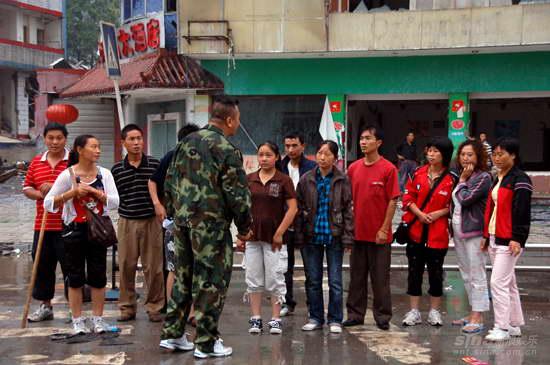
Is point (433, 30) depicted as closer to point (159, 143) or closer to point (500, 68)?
point (500, 68)

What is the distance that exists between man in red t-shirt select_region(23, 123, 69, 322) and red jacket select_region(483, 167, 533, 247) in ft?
13.7

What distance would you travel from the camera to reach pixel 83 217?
21.8 ft

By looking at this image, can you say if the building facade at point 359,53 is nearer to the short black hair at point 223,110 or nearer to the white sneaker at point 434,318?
the white sneaker at point 434,318

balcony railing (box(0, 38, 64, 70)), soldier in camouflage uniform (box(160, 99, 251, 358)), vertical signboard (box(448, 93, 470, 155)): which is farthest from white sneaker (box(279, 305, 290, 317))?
balcony railing (box(0, 38, 64, 70))

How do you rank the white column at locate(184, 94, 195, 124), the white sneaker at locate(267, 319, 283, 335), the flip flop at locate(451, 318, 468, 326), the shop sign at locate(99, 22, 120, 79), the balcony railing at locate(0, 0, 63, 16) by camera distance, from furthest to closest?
the balcony railing at locate(0, 0, 63, 16)
the white column at locate(184, 94, 195, 124)
the shop sign at locate(99, 22, 120, 79)
the flip flop at locate(451, 318, 468, 326)
the white sneaker at locate(267, 319, 283, 335)

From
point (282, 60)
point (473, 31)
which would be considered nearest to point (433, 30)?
point (473, 31)

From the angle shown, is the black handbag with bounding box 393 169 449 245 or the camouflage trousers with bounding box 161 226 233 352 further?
the black handbag with bounding box 393 169 449 245

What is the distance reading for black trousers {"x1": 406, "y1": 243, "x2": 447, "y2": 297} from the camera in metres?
7.12

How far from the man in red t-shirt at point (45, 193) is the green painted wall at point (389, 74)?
1326 cm

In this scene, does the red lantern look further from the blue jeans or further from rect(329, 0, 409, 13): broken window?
the blue jeans

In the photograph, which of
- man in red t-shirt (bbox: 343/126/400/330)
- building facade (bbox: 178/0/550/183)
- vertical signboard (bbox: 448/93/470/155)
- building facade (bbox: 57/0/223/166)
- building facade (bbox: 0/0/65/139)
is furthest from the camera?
building facade (bbox: 0/0/65/139)

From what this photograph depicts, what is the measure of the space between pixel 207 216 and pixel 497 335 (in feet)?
9.49

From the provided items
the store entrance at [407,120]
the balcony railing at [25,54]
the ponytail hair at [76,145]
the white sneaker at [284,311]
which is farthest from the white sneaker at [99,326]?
the balcony railing at [25,54]

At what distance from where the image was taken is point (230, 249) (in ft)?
19.3
